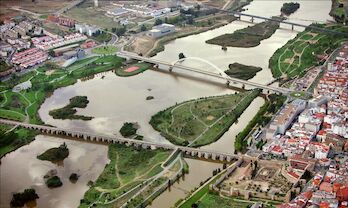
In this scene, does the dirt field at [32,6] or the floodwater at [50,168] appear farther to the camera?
the dirt field at [32,6]

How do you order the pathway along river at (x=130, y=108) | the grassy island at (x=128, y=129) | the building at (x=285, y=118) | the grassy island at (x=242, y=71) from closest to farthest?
the pathway along river at (x=130, y=108) → the building at (x=285, y=118) → the grassy island at (x=128, y=129) → the grassy island at (x=242, y=71)

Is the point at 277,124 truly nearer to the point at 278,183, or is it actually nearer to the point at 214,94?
the point at 278,183

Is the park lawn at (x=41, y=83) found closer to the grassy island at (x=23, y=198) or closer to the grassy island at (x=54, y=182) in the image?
the grassy island at (x=54, y=182)

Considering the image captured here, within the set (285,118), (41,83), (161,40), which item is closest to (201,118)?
(285,118)

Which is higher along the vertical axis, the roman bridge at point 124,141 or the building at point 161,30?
the building at point 161,30

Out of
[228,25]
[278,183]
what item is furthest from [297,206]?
[228,25]

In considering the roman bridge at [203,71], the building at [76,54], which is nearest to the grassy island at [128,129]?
the roman bridge at [203,71]

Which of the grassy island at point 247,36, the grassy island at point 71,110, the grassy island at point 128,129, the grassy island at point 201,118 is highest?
the grassy island at point 247,36
